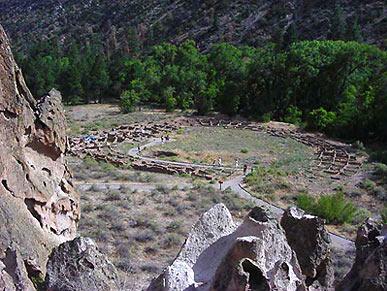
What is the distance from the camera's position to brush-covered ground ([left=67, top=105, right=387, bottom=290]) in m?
12.1

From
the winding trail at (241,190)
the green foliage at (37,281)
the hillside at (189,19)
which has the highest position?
the hillside at (189,19)

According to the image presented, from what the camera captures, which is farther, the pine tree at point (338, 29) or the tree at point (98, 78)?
the pine tree at point (338, 29)

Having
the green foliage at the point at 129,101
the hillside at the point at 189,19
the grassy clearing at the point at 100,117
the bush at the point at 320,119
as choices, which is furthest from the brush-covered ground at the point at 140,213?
the hillside at the point at 189,19

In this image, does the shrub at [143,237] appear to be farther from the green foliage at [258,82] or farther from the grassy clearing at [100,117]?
the green foliage at [258,82]

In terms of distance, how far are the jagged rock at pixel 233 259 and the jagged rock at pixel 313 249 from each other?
89 centimetres

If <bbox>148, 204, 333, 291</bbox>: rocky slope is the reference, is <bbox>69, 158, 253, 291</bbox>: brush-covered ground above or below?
below

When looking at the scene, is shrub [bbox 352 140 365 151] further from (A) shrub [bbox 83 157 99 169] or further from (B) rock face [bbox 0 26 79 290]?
(B) rock face [bbox 0 26 79 290]

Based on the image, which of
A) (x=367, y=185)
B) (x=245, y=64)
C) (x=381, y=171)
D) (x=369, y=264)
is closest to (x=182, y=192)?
(x=367, y=185)

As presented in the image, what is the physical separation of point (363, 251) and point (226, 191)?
1473cm

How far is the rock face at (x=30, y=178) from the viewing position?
6.55 m

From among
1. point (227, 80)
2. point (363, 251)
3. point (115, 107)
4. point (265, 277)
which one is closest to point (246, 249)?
point (265, 277)

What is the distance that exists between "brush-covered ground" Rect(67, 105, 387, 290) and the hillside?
35.7 m

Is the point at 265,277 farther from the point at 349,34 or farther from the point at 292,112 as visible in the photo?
the point at 349,34

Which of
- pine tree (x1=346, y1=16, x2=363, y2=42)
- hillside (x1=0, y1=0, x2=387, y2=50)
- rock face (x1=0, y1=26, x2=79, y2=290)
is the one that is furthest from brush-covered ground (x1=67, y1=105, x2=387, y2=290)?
hillside (x1=0, y1=0, x2=387, y2=50)
